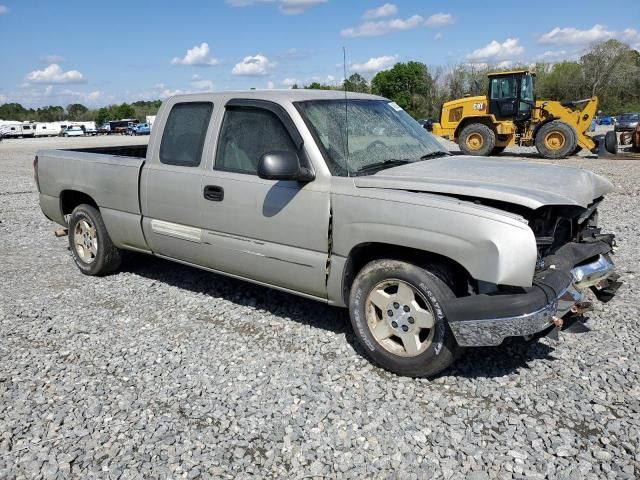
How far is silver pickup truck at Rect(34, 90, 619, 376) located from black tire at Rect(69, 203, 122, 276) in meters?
0.53

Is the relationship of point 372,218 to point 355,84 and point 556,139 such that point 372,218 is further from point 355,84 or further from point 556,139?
point 556,139

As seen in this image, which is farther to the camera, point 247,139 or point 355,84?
point 355,84

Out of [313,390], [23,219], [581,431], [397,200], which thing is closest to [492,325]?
[581,431]

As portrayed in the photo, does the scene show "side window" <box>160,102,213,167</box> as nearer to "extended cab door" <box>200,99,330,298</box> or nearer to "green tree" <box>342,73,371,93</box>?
"extended cab door" <box>200,99,330,298</box>

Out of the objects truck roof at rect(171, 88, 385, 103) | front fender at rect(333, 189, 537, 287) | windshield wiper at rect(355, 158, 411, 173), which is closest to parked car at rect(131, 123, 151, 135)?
truck roof at rect(171, 88, 385, 103)

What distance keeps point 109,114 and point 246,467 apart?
133642 mm

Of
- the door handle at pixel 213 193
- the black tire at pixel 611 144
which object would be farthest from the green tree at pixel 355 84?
the black tire at pixel 611 144

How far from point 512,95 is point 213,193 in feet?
53.9

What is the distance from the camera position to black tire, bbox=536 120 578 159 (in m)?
17.7

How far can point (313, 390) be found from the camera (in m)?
3.57

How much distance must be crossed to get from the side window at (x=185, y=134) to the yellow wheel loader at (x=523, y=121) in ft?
50.9

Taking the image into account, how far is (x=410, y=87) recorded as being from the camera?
81.2 meters

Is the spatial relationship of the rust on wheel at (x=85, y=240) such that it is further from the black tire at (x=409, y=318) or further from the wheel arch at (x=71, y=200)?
the black tire at (x=409, y=318)

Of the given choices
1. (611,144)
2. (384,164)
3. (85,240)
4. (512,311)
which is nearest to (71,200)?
(85,240)
